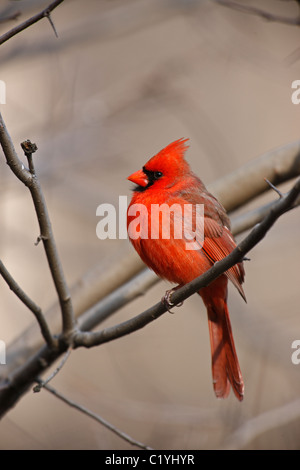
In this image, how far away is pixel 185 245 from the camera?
8.32ft

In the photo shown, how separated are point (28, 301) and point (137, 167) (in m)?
2.79

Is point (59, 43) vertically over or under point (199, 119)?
over

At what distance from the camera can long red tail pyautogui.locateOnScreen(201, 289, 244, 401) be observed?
8.90 ft

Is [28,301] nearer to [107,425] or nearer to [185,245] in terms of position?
[107,425]

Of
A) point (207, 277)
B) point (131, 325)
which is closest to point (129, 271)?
point (131, 325)

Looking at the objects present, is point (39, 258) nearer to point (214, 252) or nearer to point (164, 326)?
point (164, 326)

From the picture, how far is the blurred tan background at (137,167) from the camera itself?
134 inches

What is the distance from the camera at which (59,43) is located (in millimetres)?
3311

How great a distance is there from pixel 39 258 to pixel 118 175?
117 cm

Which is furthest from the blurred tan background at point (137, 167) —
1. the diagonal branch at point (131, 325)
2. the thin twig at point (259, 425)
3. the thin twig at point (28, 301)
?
the thin twig at point (28, 301)

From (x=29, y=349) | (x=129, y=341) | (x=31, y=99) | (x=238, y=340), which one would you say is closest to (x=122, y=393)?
(x=129, y=341)

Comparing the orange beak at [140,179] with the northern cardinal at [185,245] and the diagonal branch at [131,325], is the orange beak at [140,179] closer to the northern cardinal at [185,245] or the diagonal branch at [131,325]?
the northern cardinal at [185,245]

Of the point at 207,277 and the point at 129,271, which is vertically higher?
the point at 207,277

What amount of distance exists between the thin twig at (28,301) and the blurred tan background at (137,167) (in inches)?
30.6
